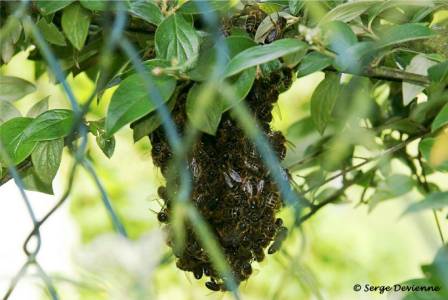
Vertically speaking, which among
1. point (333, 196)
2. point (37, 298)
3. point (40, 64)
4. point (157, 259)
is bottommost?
point (37, 298)

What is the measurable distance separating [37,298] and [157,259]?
189cm

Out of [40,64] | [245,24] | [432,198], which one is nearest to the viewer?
[432,198]

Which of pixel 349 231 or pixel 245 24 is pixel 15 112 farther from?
pixel 349 231

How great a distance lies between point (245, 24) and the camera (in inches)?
45.7

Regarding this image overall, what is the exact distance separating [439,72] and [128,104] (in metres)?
0.38

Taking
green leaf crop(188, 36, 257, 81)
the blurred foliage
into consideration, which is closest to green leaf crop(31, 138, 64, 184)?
the blurred foliage

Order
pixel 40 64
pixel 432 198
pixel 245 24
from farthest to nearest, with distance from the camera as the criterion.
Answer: pixel 40 64, pixel 245 24, pixel 432 198

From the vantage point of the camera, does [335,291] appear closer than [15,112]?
No

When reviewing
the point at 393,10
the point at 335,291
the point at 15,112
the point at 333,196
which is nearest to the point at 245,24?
the point at 393,10

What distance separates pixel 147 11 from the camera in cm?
103

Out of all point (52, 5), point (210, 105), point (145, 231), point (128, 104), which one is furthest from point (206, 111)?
point (145, 231)

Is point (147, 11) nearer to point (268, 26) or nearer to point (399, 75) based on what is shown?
point (268, 26)

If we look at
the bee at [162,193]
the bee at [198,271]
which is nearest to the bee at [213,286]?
the bee at [198,271]

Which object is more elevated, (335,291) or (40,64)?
(40,64)
